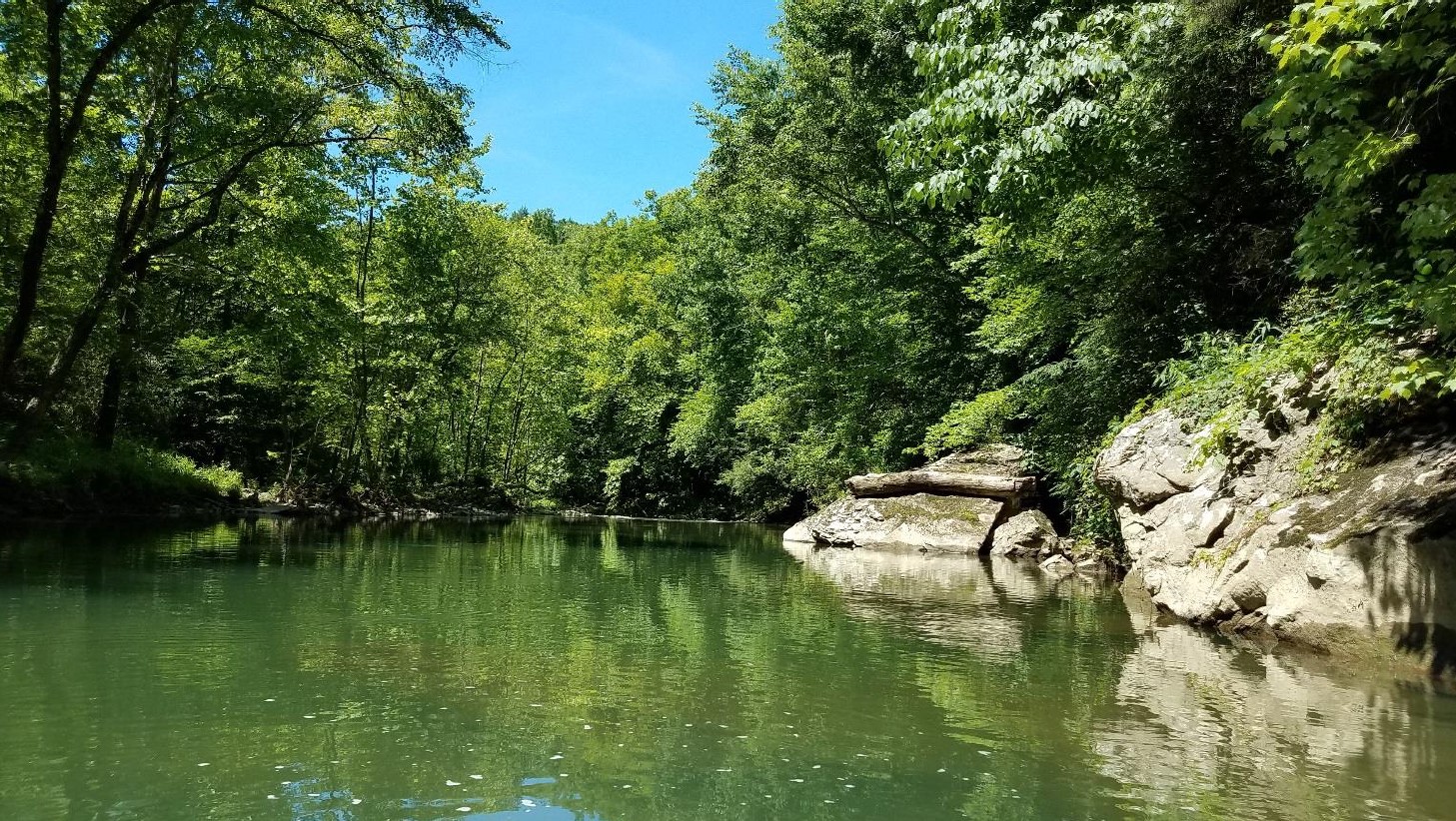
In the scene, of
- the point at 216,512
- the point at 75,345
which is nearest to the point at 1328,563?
the point at 75,345

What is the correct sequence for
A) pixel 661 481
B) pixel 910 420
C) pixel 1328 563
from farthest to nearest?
pixel 661 481
pixel 910 420
pixel 1328 563

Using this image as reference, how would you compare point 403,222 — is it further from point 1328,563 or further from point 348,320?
point 1328,563

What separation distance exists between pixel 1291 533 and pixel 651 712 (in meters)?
6.16

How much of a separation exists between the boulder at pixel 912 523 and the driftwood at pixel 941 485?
20cm

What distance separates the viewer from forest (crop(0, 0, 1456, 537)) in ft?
25.8

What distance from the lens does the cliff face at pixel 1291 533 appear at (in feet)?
21.1

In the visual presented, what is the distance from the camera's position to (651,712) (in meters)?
5.37

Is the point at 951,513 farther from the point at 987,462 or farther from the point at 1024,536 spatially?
the point at 987,462

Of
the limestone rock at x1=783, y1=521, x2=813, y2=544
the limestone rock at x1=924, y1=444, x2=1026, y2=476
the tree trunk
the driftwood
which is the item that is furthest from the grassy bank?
the limestone rock at x1=924, y1=444, x2=1026, y2=476

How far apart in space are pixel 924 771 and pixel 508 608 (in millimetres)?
5900

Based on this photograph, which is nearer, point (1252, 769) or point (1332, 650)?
point (1252, 769)

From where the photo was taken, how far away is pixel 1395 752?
471cm

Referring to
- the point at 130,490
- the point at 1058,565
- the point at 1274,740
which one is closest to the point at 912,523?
the point at 1058,565

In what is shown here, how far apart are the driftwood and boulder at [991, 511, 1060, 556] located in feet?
2.33
